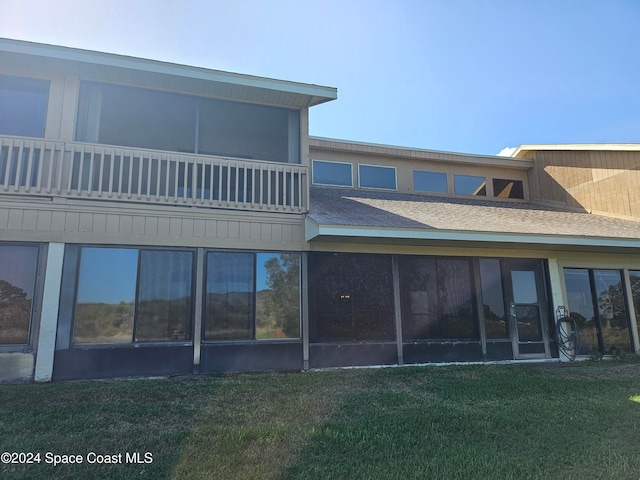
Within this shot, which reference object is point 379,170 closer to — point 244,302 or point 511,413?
point 244,302

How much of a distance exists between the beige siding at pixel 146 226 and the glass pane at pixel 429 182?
5.22 metres

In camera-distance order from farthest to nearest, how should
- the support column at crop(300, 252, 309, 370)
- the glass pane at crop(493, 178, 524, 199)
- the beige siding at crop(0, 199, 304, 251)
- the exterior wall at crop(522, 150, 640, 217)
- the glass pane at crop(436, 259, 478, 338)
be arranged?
the glass pane at crop(493, 178, 524, 199) → the exterior wall at crop(522, 150, 640, 217) → the glass pane at crop(436, 259, 478, 338) → the support column at crop(300, 252, 309, 370) → the beige siding at crop(0, 199, 304, 251)

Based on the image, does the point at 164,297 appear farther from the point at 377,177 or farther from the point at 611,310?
the point at 611,310

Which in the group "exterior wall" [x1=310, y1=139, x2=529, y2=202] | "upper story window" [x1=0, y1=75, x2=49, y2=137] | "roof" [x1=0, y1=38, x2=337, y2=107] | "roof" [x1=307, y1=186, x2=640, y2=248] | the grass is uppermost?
"exterior wall" [x1=310, y1=139, x2=529, y2=202]

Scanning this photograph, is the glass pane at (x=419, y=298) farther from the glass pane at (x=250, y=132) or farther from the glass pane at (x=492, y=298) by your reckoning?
the glass pane at (x=250, y=132)

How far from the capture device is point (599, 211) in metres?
10.9

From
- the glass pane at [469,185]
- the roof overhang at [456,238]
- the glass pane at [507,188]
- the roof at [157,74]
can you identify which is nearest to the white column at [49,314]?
the roof at [157,74]

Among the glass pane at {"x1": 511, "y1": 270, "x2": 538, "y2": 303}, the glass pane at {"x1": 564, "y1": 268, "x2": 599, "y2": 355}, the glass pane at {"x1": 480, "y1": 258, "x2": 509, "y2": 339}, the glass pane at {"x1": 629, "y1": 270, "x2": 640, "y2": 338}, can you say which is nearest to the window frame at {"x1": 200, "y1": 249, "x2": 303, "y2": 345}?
the glass pane at {"x1": 480, "y1": 258, "x2": 509, "y2": 339}

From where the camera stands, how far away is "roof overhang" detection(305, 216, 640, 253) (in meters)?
6.74

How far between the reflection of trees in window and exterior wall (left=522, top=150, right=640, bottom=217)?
12.5 metres

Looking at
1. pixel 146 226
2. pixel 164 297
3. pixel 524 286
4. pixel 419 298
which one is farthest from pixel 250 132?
pixel 524 286

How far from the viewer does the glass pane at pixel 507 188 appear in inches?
484

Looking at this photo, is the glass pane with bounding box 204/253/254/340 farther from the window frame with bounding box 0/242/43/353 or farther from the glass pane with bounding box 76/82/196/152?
the window frame with bounding box 0/242/43/353

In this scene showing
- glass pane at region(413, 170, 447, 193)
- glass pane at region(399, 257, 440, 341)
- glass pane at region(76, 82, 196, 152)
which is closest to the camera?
glass pane at region(76, 82, 196, 152)
